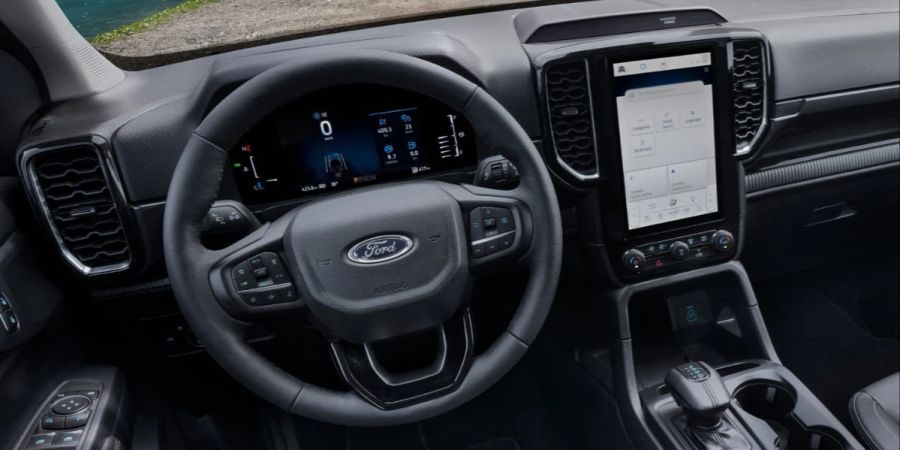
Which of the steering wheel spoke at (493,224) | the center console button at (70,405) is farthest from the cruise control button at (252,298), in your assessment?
the center console button at (70,405)

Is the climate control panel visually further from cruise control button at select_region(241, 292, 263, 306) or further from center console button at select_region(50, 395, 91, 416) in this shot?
center console button at select_region(50, 395, 91, 416)

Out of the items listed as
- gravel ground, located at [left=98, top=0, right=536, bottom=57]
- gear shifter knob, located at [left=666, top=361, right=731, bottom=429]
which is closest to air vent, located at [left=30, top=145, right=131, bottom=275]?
gravel ground, located at [left=98, top=0, right=536, bottom=57]

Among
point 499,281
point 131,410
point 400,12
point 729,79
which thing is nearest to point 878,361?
point 729,79

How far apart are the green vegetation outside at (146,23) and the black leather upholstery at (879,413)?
1758mm

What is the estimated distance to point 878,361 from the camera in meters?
2.32

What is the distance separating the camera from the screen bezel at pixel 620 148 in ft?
5.05

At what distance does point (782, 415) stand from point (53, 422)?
160 cm

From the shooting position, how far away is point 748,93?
5.58ft

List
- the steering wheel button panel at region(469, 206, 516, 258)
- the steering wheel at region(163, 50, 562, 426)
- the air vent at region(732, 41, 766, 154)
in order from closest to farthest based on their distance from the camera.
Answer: the steering wheel at region(163, 50, 562, 426), the steering wheel button panel at region(469, 206, 516, 258), the air vent at region(732, 41, 766, 154)

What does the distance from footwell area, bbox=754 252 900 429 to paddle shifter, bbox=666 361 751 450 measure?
0.91 meters

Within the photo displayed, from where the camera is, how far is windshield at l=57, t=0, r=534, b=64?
1.47 m

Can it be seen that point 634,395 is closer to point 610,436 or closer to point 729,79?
point 610,436

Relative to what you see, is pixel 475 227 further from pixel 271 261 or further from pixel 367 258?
pixel 271 261

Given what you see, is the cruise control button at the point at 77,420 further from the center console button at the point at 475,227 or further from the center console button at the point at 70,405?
the center console button at the point at 475,227
